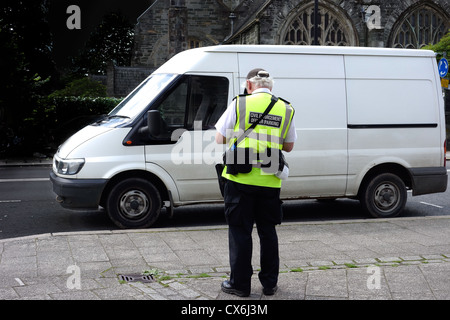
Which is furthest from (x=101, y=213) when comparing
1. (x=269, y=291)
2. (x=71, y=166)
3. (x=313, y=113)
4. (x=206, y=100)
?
(x=269, y=291)

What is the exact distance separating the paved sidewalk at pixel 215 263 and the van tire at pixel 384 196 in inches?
33.5

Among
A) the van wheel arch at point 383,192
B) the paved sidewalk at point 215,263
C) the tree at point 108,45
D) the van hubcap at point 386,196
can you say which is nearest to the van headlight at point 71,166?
the paved sidewalk at point 215,263

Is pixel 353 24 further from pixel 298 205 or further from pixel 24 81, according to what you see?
pixel 298 205

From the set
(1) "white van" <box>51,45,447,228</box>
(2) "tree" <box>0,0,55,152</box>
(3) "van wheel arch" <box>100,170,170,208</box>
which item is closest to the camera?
(1) "white van" <box>51,45,447,228</box>

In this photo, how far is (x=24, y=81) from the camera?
62.2 feet

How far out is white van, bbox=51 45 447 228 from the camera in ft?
26.8

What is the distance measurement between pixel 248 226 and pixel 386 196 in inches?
184

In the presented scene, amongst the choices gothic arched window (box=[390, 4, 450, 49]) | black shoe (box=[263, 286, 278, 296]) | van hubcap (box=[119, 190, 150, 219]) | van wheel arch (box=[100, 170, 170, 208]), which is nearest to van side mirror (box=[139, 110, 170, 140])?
van wheel arch (box=[100, 170, 170, 208])

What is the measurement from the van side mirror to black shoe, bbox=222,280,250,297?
3.13 m

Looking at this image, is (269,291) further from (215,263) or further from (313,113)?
(313,113)

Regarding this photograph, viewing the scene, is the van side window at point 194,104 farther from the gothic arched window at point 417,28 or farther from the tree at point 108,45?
the tree at point 108,45

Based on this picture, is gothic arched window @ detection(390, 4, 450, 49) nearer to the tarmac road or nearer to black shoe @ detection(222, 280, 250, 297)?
the tarmac road

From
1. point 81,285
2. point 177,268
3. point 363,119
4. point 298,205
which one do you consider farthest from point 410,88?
point 81,285

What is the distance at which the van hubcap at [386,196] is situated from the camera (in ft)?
30.2
